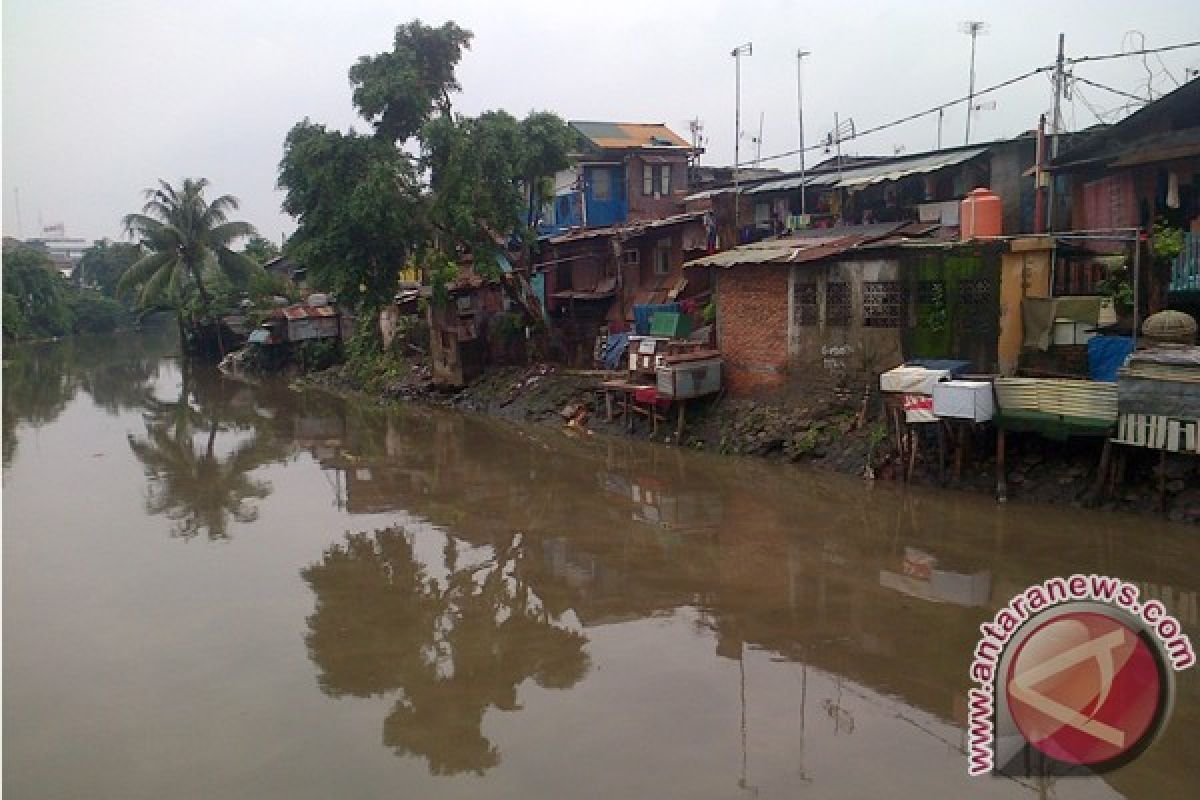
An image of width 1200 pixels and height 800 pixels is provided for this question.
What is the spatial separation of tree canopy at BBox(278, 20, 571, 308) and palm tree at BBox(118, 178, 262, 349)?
56.9 feet

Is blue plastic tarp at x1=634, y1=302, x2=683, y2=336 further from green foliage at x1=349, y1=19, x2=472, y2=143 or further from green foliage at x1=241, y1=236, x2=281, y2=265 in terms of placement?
green foliage at x1=241, y1=236, x2=281, y2=265

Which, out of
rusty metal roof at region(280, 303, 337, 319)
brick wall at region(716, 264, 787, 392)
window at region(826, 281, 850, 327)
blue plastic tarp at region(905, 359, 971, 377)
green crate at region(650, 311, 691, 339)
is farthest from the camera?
rusty metal roof at region(280, 303, 337, 319)

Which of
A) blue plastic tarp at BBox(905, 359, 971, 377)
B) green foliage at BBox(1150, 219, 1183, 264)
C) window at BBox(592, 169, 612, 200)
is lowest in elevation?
blue plastic tarp at BBox(905, 359, 971, 377)

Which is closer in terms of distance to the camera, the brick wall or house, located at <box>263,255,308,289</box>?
the brick wall

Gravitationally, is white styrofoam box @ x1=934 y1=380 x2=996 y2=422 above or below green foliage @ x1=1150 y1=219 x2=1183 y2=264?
below

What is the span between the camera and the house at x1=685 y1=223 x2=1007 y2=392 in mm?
14891

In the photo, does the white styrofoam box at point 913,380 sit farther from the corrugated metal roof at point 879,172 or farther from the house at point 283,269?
the house at point 283,269

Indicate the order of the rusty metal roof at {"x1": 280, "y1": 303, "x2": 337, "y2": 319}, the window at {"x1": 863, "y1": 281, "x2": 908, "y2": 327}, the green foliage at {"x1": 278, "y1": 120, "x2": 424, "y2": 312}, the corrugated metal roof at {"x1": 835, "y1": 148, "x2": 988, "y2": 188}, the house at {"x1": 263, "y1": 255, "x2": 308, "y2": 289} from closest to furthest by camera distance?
the window at {"x1": 863, "y1": 281, "x2": 908, "y2": 327} < the corrugated metal roof at {"x1": 835, "y1": 148, "x2": 988, "y2": 188} < the green foliage at {"x1": 278, "y1": 120, "x2": 424, "y2": 312} < the rusty metal roof at {"x1": 280, "y1": 303, "x2": 337, "y2": 319} < the house at {"x1": 263, "y1": 255, "x2": 308, "y2": 289}

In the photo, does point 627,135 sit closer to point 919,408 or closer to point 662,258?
point 662,258

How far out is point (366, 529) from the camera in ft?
45.4

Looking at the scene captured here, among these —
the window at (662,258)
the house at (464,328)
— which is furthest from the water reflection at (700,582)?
the house at (464,328)

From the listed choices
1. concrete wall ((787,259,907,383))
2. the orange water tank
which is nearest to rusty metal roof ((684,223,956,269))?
concrete wall ((787,259,907,383))

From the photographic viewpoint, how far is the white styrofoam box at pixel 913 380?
45.2ft

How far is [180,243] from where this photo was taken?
39.6 meters
